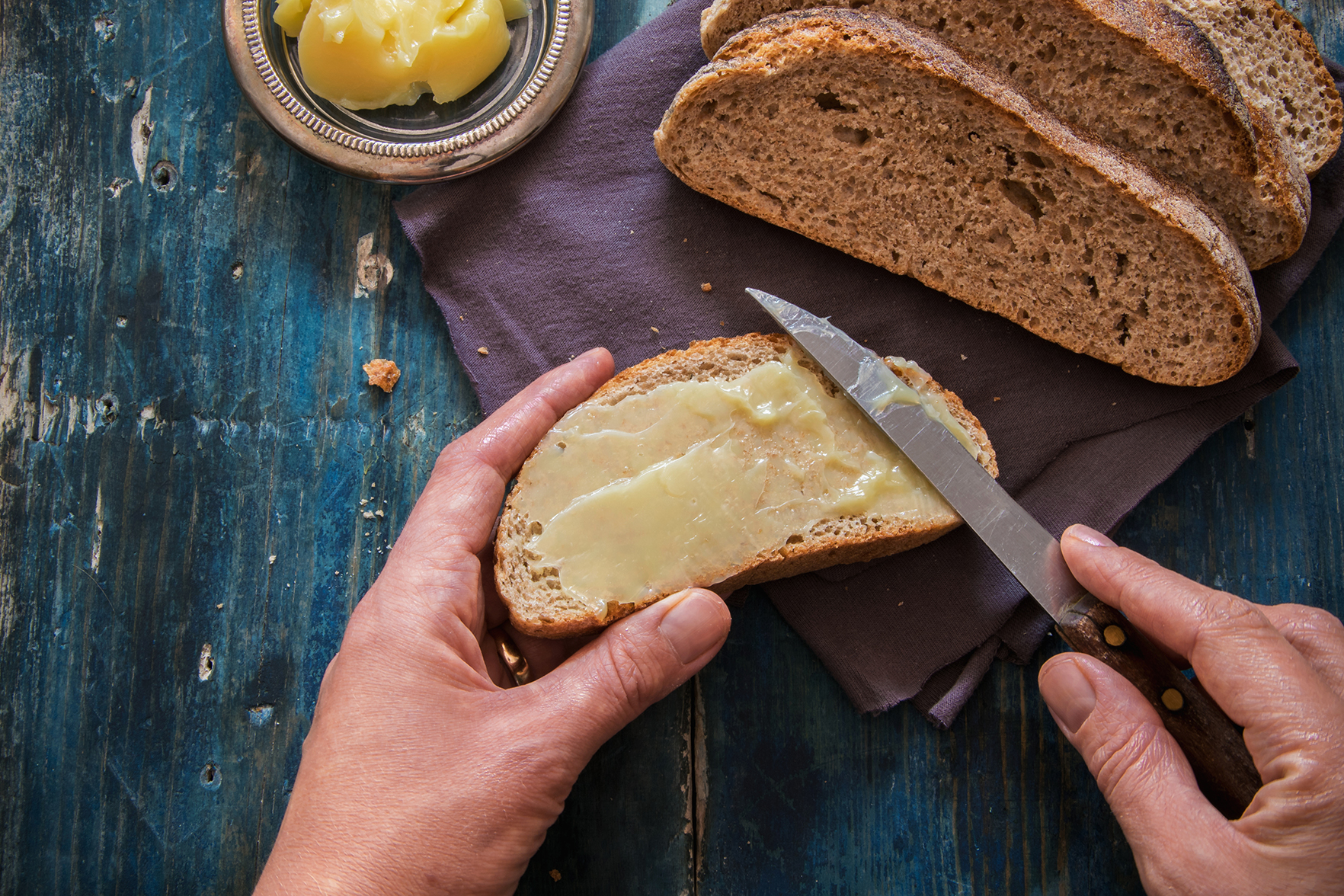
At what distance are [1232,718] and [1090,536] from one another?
55 cm

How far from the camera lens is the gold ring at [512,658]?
7.99ft

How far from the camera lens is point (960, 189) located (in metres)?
2.57

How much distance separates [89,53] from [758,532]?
2740mm

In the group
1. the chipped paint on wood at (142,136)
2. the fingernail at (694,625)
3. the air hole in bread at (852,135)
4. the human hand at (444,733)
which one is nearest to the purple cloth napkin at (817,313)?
the air hole in bread at (852,135)

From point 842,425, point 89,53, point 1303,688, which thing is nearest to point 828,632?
point 842,425

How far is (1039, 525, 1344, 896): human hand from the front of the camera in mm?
1850

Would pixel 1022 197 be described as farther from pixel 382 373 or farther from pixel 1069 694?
pixel 382 373

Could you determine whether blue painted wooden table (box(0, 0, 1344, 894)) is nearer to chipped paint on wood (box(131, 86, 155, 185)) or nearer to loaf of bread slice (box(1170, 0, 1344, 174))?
chipped paint on wood (box(131, 86, 155, 185))

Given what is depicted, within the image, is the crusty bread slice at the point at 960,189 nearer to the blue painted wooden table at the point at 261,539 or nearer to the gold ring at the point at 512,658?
the blue painted wooden table at the point at 261,539

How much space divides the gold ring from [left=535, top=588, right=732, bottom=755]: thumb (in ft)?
1.12

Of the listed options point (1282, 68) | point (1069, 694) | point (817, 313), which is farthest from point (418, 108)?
point (1282, 68)

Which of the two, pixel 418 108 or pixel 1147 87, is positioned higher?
pixel 1147 87

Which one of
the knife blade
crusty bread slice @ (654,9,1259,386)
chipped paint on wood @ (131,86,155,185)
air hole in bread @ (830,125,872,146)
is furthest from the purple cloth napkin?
chipped paint on wood @ (131,86,155,185)

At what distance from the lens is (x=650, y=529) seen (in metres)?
2.31
